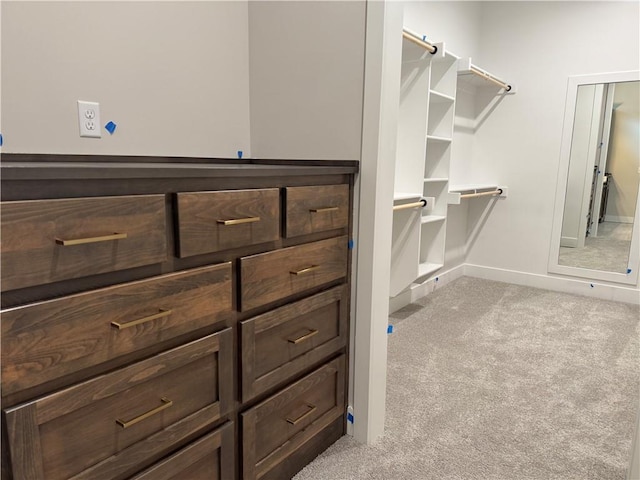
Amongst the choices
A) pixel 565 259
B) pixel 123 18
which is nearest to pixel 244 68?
pixel 123 18

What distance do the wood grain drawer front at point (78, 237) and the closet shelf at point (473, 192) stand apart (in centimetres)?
264

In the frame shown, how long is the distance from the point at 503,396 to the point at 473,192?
2.03 m

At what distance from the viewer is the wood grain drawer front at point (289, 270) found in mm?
1224

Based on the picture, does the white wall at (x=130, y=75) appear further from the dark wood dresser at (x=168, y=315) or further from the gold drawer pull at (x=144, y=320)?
the gold drawer pull at (x=144, y=320)

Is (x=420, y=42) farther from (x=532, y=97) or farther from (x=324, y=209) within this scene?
(x=532, y=97)

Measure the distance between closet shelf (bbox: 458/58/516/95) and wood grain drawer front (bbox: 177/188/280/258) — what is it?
2449mm

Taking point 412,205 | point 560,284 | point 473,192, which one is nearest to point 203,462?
point 412,205

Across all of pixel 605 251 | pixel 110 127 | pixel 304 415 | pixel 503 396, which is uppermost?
pixel 110 127

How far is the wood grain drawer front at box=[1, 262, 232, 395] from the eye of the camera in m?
0.79

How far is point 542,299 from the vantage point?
3.56m

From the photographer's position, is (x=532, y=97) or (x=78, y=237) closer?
(x=78, y=237)

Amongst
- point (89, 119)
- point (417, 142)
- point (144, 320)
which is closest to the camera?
point (144, 320)

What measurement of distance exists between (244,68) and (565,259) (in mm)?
3262

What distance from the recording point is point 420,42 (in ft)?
8.07
